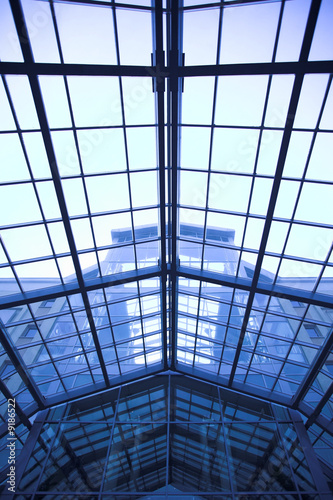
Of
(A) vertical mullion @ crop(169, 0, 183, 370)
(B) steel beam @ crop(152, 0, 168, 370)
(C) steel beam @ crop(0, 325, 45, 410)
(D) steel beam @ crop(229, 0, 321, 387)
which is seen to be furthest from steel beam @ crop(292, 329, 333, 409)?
(C) steel beam @ crop(0, 325, 45, 410)

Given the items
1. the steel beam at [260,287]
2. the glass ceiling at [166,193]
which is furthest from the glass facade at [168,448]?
the steel beam at [260,287]

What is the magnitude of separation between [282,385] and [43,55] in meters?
20.1

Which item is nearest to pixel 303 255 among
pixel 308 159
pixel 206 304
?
pixel 308 159

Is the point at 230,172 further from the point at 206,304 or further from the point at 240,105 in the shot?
the point at 206,304

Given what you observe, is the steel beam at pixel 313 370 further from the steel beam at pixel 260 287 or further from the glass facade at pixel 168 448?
the steel beam at pixel 260 287

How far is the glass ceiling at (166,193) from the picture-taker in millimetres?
8914

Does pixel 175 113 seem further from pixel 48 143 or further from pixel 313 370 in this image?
pixel 313 370

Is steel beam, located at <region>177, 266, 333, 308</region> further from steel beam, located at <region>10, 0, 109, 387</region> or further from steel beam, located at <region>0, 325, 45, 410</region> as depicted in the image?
steel beam, located at <region>0, 325, 45, 410</region>

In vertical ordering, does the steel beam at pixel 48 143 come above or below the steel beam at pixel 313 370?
above

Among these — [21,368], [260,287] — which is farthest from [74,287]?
[260,287]

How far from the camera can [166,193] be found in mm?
13250

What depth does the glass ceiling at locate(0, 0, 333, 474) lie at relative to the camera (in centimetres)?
891

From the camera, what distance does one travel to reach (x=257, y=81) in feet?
31.3

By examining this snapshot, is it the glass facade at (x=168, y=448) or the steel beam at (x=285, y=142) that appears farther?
the glass facade at (x=168, y=448)
